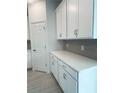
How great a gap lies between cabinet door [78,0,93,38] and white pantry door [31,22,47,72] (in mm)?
2507

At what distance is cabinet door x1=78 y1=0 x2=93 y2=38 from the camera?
1.88 meters

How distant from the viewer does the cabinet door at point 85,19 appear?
6.16 feet

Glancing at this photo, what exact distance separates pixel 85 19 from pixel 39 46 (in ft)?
9.87

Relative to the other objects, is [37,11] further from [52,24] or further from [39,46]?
[39,46]

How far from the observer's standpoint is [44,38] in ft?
14.8

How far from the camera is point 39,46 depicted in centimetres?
470

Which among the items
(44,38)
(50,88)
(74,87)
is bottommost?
(50,88)

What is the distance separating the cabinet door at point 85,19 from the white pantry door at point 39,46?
8.22 ft

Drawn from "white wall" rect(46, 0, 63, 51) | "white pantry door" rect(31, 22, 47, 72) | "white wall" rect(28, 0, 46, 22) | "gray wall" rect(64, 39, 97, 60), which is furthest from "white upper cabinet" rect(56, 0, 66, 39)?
"white pantry door" rect(31, 22, 47, 72)

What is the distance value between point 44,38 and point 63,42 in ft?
2.53

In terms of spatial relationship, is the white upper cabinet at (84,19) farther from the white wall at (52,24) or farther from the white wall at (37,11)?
the white wall at (37,11)

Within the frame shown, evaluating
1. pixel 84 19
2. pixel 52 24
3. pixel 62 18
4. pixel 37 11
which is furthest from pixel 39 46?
pixel 84 19
